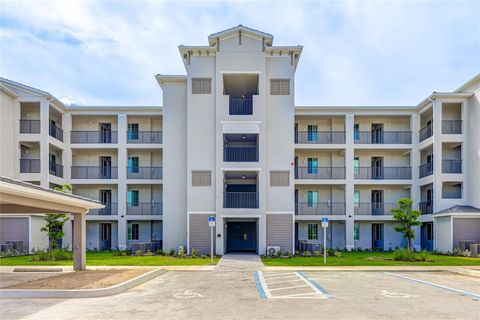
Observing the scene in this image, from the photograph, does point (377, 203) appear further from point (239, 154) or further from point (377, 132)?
point (239, 154)

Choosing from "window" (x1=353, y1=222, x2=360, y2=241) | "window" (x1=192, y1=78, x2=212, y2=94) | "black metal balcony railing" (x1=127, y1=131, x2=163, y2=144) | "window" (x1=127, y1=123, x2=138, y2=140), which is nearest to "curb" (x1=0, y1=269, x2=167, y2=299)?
"window" (x1=192, y1=78, x2=212, y2=94)

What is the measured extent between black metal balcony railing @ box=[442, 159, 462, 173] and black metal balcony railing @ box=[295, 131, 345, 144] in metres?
7.22

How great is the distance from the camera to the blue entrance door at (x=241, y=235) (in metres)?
29.5

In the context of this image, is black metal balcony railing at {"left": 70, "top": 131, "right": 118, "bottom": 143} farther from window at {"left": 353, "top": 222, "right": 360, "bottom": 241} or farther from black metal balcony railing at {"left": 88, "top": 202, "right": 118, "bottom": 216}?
window at {"left": 353, "top": 222, "right": 360, "bottom": 241}

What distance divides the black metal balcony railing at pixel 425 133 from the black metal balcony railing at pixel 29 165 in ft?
92.3

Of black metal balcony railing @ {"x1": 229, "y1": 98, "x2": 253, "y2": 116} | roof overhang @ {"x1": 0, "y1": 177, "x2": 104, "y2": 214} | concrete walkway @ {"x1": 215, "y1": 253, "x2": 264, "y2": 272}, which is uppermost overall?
black metal balcony railing @ {"x1": 229, "y1": 98, "x2": 253, "y2": 116}

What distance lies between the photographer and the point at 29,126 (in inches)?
1130

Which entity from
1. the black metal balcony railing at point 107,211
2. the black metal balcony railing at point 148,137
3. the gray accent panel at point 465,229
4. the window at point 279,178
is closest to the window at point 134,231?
the black metal balcony railing at point 107,211

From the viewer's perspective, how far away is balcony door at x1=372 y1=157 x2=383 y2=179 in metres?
31.0

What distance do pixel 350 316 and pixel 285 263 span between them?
11790 millimetres

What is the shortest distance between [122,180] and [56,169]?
16.1 ft

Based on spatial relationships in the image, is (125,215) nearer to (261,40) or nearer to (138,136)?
(138,136)

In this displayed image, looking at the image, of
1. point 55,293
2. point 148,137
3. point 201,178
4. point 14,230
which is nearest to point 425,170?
point 201,178

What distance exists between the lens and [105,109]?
30.8 metres
